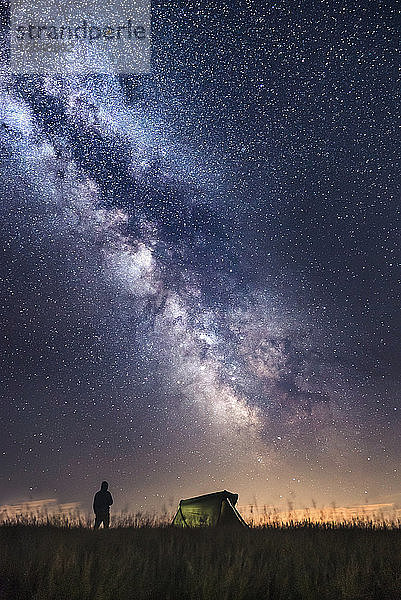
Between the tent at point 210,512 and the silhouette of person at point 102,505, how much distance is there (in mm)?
1806

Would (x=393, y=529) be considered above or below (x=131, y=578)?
above

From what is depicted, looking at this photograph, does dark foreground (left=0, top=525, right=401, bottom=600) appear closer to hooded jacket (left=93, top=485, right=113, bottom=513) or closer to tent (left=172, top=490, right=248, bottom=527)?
tent (left=172, top=490, right=248, bottom=527)

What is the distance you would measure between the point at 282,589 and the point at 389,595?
1212mm

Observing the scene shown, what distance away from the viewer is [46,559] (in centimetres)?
688

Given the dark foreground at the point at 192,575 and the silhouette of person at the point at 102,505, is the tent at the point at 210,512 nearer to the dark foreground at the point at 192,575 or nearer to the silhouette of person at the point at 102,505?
the silhouette of person at the point at 102,505

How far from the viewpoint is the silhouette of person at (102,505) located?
1427cm

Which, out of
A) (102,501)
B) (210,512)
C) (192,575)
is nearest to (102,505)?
(102,501)

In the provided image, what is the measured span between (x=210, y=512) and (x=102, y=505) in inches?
112

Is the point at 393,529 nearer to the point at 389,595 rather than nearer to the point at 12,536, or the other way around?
the point at 389,595

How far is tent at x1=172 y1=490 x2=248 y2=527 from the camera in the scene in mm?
13773

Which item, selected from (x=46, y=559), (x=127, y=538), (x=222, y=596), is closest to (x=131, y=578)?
(x=222, y=596)

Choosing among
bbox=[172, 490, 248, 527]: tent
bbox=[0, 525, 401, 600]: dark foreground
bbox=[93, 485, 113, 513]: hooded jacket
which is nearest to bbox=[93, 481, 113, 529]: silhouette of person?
bbox=[93, 485, 113, 513]: hooded jacket

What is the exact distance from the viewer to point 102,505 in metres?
14.4

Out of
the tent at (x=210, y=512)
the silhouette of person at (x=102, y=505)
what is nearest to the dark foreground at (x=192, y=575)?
the tent at (x=210, y=512)
